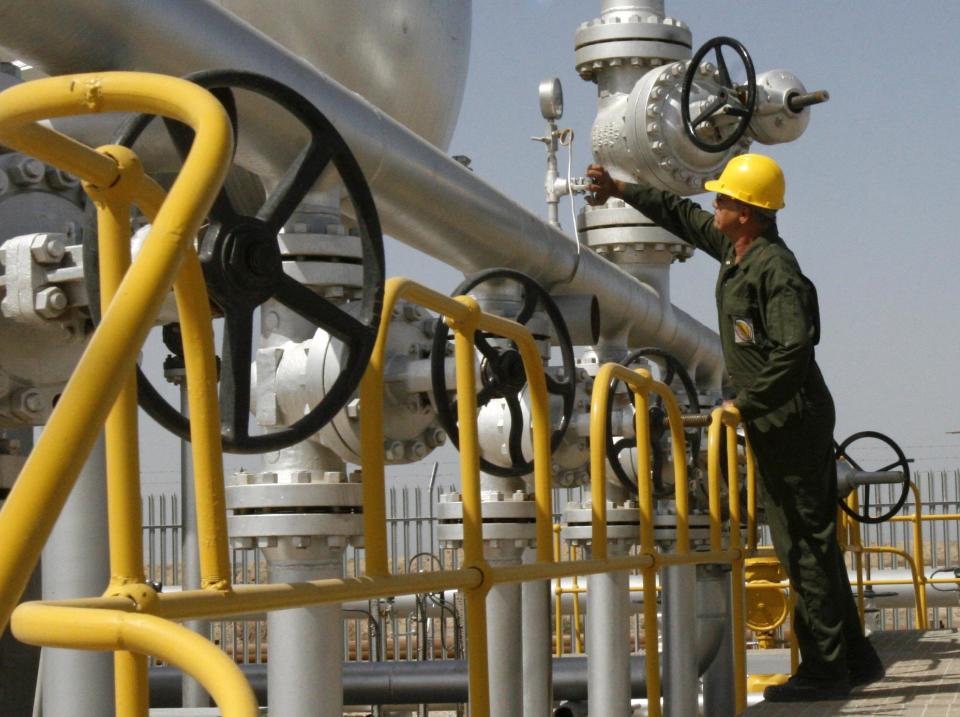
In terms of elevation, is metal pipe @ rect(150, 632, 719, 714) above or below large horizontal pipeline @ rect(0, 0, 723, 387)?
below

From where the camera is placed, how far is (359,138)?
3.39 m

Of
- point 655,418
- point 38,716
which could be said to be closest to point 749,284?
point 655,418

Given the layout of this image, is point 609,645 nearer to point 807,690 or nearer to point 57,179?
point 807,690

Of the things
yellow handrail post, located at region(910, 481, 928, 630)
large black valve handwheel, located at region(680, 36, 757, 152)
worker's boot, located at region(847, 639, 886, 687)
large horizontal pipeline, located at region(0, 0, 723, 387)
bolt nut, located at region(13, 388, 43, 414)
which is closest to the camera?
bolt nut, located at region(13, 388, 43, 414)

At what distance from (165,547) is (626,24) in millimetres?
9806

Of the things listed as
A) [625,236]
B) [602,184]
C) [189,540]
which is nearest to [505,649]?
[602,184]

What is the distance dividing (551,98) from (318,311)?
4.32m

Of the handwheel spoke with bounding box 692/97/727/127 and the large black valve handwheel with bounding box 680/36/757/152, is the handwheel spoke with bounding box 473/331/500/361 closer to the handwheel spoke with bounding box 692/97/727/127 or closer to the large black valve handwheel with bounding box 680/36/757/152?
the large black valve handwheel with bounding box 680/36/757/152

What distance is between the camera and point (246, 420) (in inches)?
77.9

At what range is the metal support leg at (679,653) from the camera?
4.48 meters

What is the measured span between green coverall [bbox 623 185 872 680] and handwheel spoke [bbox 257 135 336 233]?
2.03 m

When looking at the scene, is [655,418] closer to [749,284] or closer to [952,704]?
[749,284]

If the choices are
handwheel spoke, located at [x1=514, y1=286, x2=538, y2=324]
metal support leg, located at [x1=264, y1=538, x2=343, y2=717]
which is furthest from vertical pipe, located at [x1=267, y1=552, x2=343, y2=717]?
handwheel spoke, located at [x1=514, y1=286, x2=538, y2=324]

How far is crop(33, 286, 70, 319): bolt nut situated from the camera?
2.11 m
